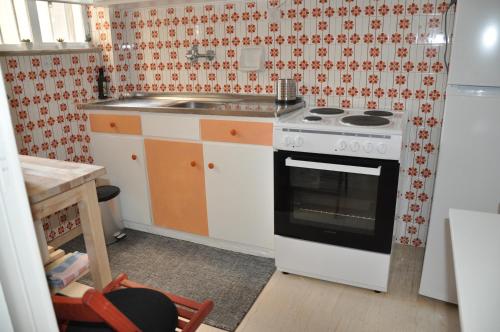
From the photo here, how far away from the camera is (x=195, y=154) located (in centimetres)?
251

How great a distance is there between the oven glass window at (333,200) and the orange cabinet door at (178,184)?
26.5 inches

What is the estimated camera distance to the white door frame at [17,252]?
59cm

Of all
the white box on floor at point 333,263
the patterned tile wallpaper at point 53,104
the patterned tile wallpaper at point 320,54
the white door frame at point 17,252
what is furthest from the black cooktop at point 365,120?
the patterned tile wallpaper at point 53,104

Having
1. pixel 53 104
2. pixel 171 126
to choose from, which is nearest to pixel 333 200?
pixel 171 126

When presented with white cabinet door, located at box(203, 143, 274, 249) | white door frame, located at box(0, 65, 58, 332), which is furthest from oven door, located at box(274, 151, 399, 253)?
white door frame, located at box(0, 65, 58, 332)

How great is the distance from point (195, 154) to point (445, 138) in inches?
56.6

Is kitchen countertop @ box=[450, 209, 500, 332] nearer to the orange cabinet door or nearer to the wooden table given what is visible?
the wooden table

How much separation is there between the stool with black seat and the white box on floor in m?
0.90

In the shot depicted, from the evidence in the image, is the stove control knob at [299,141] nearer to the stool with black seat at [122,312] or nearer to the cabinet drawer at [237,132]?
the cabinet drawer at [237,132]

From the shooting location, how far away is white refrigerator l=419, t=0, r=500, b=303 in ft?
5.55

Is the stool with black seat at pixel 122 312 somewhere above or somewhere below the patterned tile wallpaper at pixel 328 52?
below

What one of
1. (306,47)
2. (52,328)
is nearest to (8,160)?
(52,328)

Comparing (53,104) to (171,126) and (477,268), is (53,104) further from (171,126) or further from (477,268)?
(477,268)

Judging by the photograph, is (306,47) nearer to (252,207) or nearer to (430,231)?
(252,207)
